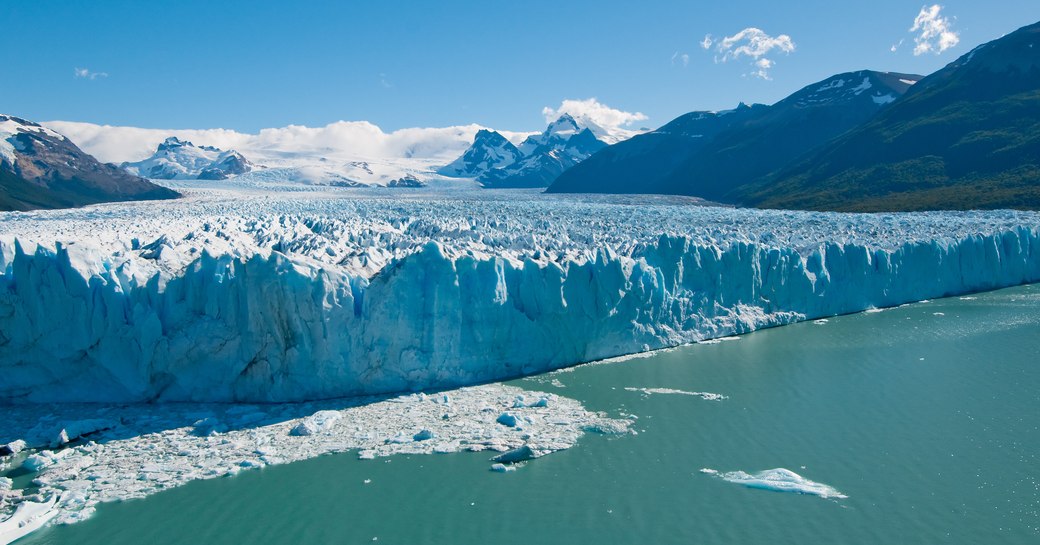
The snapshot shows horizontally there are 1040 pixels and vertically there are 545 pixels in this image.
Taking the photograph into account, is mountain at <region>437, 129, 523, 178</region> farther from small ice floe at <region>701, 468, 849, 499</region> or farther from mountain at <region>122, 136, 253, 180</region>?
small ice floe at <region>701, 468, 849, 499</region>

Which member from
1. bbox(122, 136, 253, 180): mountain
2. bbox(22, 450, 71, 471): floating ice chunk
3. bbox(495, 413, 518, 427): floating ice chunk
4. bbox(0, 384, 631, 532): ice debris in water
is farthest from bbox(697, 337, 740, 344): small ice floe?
bbox(122, 136, 253, 180): mountain

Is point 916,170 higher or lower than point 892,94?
lower

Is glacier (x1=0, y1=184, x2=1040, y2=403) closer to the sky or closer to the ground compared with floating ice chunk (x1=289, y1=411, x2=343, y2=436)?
closer to the sky

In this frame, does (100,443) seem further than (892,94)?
No

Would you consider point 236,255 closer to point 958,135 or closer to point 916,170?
point 916,170

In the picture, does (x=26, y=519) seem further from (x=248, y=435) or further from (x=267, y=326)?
(x=267, y=326)

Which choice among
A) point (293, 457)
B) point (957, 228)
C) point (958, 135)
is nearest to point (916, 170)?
point (958, 135)
